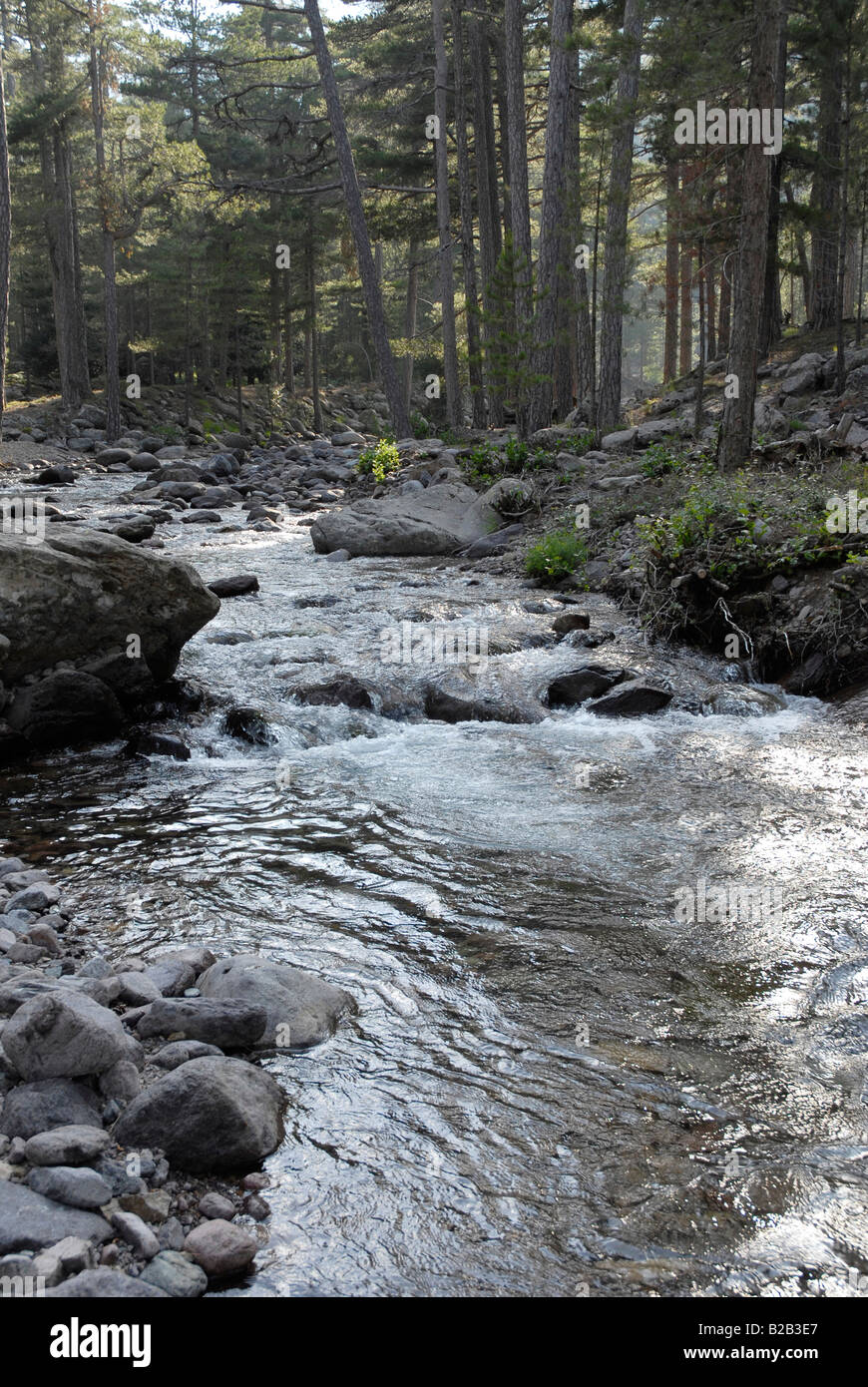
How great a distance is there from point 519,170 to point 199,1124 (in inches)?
844

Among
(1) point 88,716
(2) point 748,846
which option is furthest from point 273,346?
(2) point 748,846

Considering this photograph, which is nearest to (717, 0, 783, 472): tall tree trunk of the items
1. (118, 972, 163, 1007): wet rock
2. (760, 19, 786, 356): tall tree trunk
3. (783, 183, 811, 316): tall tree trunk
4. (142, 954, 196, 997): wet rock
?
(760, 19, 786, 356): tall tree trunk

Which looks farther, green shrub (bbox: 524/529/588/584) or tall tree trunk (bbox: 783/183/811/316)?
tall tree trunk (bbox: 783/183/811/316)

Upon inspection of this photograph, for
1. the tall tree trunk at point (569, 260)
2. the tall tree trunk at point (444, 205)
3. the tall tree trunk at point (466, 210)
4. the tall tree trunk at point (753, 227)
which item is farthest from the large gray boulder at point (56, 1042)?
the tall tree trunk at point (444, 205)

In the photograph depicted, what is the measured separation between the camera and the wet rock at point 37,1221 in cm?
246

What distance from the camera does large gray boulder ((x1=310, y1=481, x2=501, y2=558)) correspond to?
14703 mm

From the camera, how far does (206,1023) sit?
3518mm

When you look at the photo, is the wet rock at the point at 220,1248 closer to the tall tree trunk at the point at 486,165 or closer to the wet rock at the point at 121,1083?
the wet rock at the point at 121,1083

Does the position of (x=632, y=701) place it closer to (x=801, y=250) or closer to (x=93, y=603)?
(x=93, y=603)

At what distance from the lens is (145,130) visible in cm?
2669

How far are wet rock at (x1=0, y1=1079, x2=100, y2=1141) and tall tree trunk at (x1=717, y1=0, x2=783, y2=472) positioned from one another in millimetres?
10835

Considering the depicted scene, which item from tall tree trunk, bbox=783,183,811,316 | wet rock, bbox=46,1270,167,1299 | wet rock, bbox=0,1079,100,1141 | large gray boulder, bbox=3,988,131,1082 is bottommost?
wet rock, bbox=46,1270,167,1299

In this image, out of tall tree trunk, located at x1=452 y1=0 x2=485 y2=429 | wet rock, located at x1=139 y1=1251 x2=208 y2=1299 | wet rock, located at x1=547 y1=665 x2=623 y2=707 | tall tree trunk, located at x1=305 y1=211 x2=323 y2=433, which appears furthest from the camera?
tall tree trunk, located at x1=305 y1=211 x2=323 y2=433
